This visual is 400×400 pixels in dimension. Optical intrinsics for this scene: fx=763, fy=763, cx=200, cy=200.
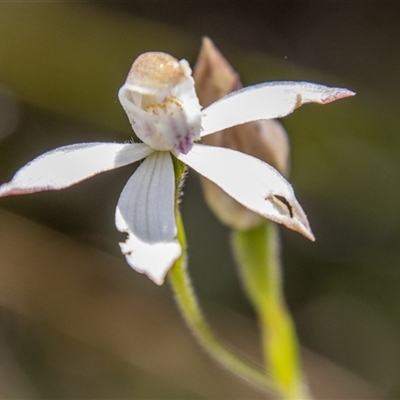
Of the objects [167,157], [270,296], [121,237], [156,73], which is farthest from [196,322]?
[121,237]

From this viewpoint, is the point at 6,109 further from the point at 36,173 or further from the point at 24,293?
the point at 36,173

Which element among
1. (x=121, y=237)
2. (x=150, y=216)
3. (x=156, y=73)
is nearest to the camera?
(x=150, y=216)

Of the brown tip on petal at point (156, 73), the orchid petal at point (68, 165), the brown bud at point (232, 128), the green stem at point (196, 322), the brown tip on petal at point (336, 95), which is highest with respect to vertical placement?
the brown bud at point (232, 128)

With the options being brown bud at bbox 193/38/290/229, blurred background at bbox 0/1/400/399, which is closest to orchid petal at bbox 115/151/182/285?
brown bud at bbox 193/38/290/229

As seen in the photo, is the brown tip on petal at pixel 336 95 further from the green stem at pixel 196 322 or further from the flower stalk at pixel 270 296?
the flower stalk at pixel 270 296

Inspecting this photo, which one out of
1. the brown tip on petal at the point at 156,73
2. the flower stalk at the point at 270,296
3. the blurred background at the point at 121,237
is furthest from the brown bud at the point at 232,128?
the blurred background at the point at 121,237

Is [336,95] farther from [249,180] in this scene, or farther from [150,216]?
[150,216]

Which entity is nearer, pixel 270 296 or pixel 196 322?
pixel 196 322
